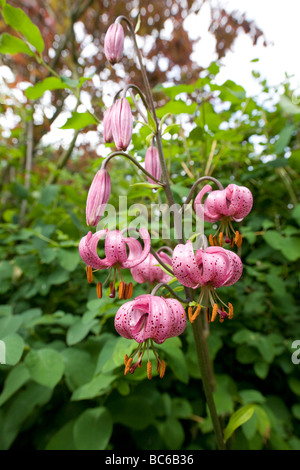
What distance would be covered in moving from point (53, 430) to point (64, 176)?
130cm

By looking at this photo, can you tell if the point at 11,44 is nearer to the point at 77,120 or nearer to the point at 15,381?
the point at 77,120

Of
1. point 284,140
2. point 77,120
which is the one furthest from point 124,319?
point 284,140

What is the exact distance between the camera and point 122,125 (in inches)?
21.7

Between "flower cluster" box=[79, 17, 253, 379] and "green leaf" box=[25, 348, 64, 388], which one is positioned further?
"green leaf" box=[25, 348, 64, 388]

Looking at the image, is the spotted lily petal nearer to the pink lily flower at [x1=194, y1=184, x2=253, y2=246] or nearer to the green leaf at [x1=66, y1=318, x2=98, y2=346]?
the pink lily flower at [x1=194, y1=184, x2=253, y2=246]

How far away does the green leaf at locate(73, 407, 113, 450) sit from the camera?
746 mm

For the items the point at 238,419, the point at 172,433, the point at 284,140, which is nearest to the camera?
the point at 238,419

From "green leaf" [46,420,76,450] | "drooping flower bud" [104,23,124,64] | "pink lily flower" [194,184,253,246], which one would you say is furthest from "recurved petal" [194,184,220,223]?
"green leaf" [46,420,76,450]

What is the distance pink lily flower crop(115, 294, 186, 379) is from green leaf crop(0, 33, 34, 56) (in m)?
0.67

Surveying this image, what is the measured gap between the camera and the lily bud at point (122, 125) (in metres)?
0.54

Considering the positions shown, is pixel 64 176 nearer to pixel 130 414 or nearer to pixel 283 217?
pixel 283 217

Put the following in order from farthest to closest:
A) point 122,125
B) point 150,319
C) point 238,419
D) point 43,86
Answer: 1. point 43,86
2. point 238,419
3. point 122,125
4. point 150,319

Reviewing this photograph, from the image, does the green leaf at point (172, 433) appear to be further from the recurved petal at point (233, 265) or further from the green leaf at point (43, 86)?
the green leaf at point (43, 86)

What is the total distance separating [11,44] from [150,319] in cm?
72
